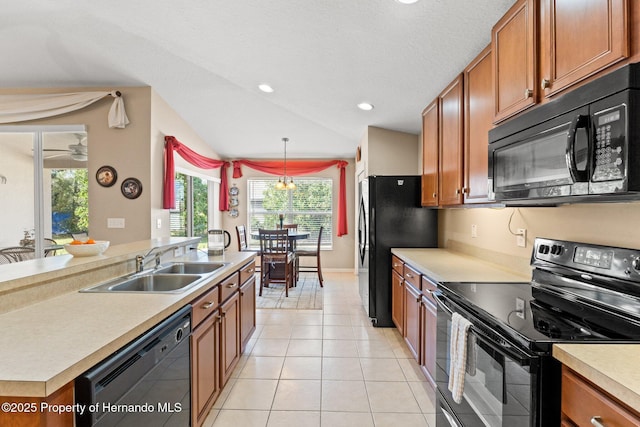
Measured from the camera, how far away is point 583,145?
42.5 inches

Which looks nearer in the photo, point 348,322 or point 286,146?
point 348,322

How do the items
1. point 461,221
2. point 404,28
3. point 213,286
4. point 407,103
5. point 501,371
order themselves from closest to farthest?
point 501,371
point 213,286
point 404,28
point 461,221
point 407,103

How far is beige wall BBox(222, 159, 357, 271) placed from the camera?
6.86 meters

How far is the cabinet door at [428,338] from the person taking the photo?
2199mm

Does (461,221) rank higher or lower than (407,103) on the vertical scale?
lower

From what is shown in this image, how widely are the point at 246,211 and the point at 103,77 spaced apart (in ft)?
11.7

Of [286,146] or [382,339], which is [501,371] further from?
[286,146]

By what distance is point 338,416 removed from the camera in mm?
2094

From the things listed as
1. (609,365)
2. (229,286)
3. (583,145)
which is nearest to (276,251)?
(229,286)

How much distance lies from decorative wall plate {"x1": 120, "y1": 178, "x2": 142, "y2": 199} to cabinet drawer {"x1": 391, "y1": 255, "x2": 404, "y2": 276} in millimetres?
3075

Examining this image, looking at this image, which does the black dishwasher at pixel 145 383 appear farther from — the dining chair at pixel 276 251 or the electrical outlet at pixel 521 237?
the dining chair at pixel 276 251

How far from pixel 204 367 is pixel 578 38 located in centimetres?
227

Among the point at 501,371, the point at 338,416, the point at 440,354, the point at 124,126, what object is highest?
the point at 124,126

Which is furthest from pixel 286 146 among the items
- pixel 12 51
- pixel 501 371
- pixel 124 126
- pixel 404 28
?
pixel 501 371
